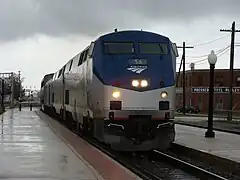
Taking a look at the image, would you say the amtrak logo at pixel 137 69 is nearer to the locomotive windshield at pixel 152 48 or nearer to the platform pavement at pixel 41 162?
the locomotive windshield at pixel 152 48

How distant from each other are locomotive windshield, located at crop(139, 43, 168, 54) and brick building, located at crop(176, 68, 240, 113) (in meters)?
61.2

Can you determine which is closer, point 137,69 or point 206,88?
point 137,69

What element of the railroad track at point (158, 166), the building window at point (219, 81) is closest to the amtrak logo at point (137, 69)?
the railroad track at point (158, 166)

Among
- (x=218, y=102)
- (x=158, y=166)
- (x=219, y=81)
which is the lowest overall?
(x=158, y=166)

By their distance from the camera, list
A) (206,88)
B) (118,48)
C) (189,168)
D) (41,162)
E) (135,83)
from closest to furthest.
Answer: (41,162), (189,168), (135,83), (118,48), (206,88)

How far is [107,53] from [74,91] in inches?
279

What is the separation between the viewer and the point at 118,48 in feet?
53.3

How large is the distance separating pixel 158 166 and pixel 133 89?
240 cm

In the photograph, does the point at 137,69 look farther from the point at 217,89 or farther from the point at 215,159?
the point at 217,89

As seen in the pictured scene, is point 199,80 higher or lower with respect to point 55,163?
higher

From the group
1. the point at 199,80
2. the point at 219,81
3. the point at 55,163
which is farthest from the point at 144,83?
the point at 199,80

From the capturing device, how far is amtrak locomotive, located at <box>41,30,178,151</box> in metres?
15.3

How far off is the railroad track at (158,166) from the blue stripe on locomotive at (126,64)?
2285 millimetres

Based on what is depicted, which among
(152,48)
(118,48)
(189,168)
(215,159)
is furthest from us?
(152,48)
